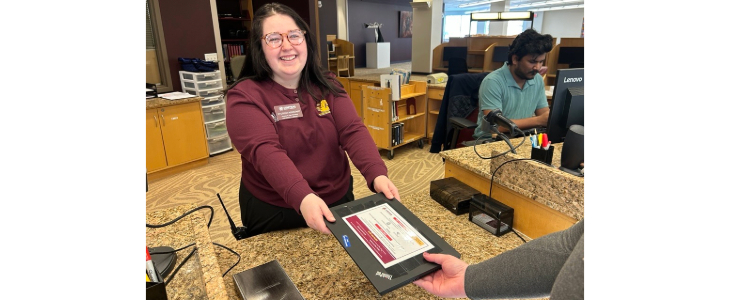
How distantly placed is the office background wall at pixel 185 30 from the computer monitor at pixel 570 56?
4.51 metres

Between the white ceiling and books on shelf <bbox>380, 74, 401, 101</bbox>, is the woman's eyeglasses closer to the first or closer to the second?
books on shelf <bbox>380, 74, 401, 101</bbox>

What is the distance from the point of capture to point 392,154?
4297mm

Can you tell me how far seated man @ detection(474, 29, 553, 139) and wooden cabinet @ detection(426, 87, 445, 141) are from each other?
1825 mm

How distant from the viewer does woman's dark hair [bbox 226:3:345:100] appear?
1338 mm

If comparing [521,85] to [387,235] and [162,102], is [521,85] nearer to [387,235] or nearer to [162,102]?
[387,235]

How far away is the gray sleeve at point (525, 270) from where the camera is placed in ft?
2.26

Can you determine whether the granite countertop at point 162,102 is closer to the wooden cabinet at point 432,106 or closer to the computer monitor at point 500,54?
the wooden cabinet at point 432,106

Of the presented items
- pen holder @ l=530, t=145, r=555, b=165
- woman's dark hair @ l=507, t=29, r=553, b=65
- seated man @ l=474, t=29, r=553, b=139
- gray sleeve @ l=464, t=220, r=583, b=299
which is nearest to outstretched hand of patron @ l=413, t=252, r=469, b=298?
gray sleeve @ l=464, t=220, r=583, b=299

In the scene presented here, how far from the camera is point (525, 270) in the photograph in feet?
2.35

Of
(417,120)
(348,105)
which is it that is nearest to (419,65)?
(417,120)

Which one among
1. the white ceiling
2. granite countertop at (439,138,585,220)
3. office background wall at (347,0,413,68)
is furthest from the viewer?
the white ceiling
